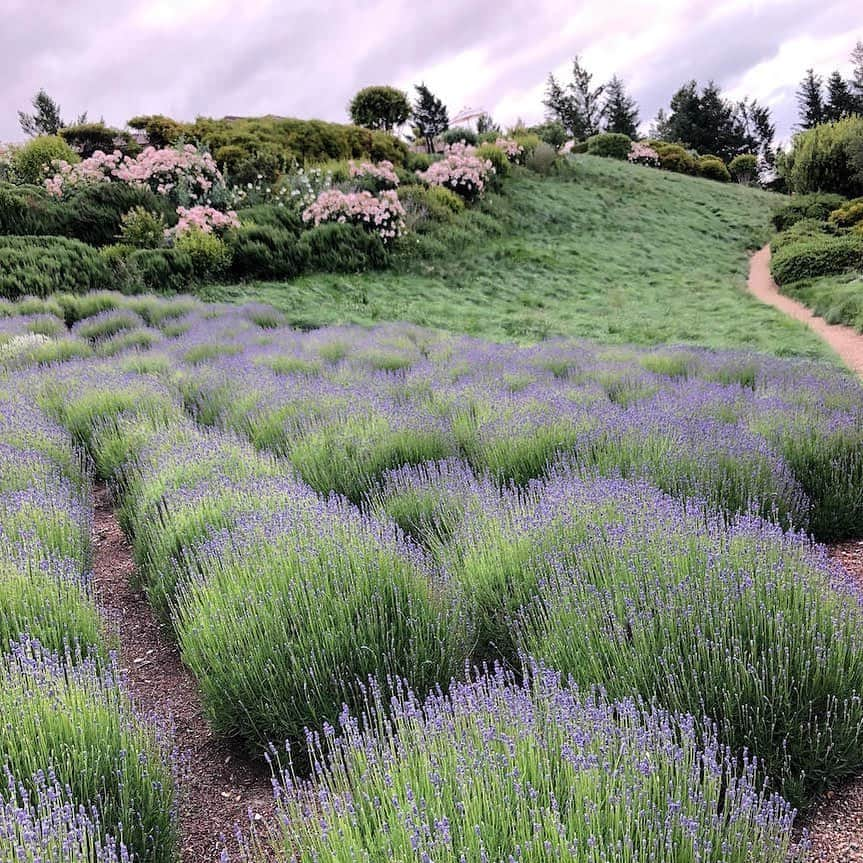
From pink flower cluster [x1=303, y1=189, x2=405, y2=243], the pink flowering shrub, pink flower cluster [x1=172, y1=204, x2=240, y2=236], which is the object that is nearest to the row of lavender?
pink flower cluster [x1=172, y1=204, x2=240, y2=236]

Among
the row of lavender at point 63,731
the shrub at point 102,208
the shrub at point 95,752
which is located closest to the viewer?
the row of lavender at point 63,731

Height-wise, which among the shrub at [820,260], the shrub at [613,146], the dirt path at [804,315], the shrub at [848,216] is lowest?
the dirt path at [804,315]

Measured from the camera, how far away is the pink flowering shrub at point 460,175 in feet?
58.3

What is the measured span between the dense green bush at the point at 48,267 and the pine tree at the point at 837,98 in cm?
4620

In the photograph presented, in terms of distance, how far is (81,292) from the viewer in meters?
10.7

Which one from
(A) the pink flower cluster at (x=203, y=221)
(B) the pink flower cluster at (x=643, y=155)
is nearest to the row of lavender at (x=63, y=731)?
(A) the pink flower cluster at (x=203, y=221)

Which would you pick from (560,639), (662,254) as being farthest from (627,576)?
(662,254)

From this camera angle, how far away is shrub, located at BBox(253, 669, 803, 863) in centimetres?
138

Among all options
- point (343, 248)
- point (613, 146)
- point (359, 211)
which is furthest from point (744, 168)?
point (343, 248)

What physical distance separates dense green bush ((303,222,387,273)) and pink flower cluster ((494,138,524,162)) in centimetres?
990

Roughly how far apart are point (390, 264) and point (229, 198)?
3.53 metres

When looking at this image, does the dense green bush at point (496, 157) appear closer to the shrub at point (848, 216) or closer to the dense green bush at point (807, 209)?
the dense green bush at point (807, 209)

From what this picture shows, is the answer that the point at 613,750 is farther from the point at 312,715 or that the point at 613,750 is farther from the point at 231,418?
the point at 231,418

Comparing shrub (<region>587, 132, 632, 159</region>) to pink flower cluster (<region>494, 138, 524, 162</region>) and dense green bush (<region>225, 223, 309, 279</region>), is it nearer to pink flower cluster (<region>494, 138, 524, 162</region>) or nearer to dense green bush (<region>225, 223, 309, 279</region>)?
pink flower cluster (<region>494, 138, 524, 162</region>)
